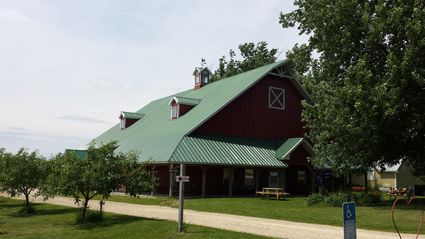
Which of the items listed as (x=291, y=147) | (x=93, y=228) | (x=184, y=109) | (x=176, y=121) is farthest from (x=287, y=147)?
(x=93, y=228)

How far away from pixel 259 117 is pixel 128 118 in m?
16.9

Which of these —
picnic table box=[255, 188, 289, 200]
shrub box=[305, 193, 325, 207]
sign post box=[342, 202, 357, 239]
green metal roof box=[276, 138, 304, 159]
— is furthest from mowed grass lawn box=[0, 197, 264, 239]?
green metal roof box=[276, 138, 304, 159]

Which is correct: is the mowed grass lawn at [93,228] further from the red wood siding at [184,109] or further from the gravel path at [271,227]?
the red wood siding at [184,109]

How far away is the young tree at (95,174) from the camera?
788 inches

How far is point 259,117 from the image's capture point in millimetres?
39688

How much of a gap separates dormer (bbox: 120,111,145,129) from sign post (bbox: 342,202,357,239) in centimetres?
4478

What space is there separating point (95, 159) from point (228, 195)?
1697 centimetres

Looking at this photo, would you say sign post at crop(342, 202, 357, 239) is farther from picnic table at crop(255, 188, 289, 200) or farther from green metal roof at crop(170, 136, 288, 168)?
green metal roof at crop(170, 136, 288, 168)

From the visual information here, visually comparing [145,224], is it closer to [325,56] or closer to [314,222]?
[314,222]

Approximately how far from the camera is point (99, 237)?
1650cm

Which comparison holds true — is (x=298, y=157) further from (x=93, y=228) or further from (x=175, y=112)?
(x=93, y=228)

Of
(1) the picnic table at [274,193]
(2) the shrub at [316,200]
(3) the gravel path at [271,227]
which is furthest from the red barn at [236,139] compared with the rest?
(3) the gravel path at [271,227]

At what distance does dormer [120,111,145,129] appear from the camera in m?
51.1

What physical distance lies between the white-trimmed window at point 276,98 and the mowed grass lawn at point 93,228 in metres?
20.3
